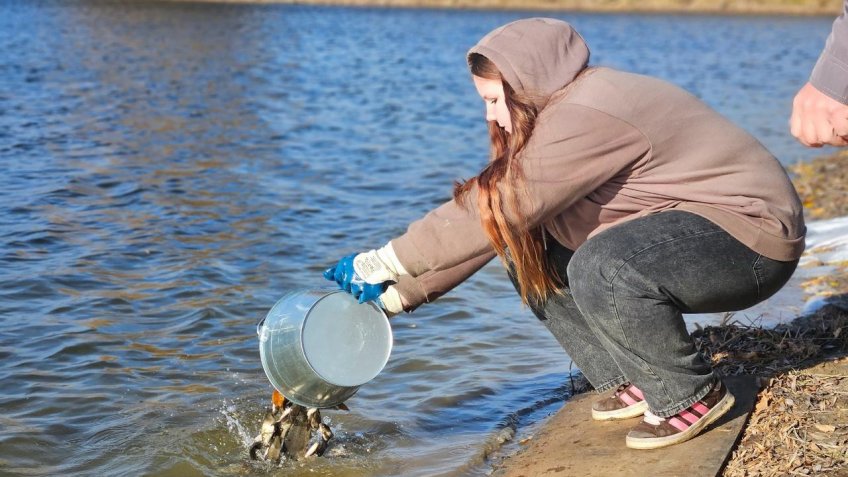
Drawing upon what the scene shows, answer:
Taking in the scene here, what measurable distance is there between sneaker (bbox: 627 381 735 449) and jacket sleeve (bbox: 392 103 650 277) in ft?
2.49

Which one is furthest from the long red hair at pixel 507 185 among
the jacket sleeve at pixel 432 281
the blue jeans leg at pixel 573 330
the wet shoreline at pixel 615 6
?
the wet shoreline at pixel 615 6

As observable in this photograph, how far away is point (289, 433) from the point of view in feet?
11.8

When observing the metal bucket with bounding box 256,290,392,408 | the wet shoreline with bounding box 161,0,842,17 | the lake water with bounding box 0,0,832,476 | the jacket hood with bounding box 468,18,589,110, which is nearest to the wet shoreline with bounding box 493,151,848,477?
the metal bucket with bounding box 256,290,392,408

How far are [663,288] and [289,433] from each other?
1496 mm

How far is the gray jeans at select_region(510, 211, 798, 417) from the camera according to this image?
2.90m

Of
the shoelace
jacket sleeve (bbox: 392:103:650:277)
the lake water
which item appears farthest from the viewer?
the lake water

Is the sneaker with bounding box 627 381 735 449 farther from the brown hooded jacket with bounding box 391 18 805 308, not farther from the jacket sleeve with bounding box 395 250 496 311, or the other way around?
the jacket sleeve with bounding box 395 250 496 311

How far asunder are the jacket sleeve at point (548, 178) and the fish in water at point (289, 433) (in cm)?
86

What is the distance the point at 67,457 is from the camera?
12.5 ft

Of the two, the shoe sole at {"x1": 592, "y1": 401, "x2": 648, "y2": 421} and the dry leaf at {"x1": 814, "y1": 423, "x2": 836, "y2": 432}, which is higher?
the dry leaf at {"x1": 814, "y1": 423, "x2": 836, "y2": 432}

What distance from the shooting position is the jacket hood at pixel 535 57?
2.91 meters

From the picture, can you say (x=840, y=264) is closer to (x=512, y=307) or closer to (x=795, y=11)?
(x=512, y=307)

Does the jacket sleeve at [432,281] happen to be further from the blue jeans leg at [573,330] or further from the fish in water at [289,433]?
the fish in water at [289,433]

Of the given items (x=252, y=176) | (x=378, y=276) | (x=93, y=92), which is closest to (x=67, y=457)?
(x=378, y=276)
